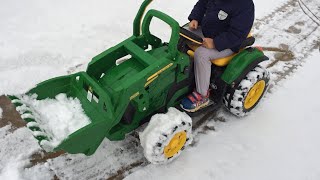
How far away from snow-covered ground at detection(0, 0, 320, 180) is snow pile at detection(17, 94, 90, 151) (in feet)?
1.48

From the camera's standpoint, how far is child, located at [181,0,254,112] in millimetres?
3299

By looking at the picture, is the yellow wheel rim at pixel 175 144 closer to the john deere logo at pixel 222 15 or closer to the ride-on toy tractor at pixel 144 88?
the ride-on toy tractor at pixel 144 88

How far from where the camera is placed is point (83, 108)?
3041mm

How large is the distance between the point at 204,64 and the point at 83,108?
120cm

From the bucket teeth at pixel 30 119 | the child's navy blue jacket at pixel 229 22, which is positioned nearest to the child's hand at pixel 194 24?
the child's navy blue jacket at pixel 229 22

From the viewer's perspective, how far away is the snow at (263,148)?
335cm

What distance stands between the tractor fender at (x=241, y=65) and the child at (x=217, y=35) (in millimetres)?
109

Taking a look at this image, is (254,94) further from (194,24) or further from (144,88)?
(144,88)

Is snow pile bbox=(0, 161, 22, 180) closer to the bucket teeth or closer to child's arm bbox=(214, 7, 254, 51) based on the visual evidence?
the bucket teeth

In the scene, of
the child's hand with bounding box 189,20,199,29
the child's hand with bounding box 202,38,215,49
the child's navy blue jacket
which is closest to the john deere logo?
the child's navy blue jacket

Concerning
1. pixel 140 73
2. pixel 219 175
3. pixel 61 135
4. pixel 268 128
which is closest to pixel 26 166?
pixel 61 135

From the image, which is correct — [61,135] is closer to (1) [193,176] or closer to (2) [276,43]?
(1) [193,176]

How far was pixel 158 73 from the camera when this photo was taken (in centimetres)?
306

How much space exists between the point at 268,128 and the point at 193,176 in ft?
3.74
